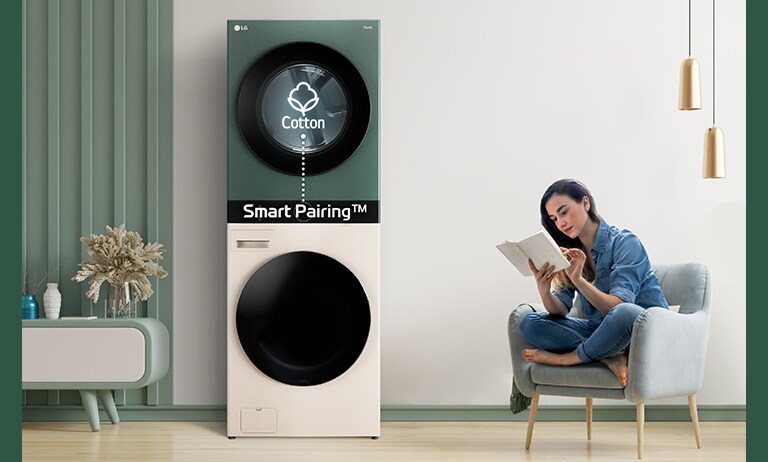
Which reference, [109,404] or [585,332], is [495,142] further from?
[109,404]

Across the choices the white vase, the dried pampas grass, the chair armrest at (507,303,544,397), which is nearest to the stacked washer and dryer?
the dried pampas grass

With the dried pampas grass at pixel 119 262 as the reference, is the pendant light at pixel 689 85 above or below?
above

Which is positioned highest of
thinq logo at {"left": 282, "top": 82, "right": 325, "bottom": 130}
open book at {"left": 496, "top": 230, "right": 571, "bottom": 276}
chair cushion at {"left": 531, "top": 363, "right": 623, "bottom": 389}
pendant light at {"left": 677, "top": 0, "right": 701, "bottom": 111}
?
pendant light at {"left": 677, "top": 0, "right": 701, "bottom": 111}

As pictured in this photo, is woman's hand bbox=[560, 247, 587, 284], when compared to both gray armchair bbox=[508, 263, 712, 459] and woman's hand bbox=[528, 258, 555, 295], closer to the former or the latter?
woman's hand bbox=[528, 258, 555, 295]

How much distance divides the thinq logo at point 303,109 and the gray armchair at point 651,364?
1.10 meters

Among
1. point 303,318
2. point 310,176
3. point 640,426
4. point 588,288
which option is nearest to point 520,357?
point 588,288

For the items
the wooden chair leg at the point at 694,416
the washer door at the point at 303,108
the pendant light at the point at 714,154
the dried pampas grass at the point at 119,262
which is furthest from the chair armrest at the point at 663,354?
the dried pampas grass at the point at 119,262

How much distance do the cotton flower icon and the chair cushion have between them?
1355mm

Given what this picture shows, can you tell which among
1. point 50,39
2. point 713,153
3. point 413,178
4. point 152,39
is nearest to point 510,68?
point 413,178

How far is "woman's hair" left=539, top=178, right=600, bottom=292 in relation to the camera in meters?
3.46

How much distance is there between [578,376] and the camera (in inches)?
128

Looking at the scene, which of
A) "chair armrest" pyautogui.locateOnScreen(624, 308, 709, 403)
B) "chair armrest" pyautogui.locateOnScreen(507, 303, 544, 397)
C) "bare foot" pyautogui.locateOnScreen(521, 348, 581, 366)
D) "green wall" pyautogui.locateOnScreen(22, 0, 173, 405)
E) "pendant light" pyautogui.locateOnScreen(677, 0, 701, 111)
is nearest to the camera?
"chair armrest" pyautogui.locateOnScreen(624, 308, 709, 403)

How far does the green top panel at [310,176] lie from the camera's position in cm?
366

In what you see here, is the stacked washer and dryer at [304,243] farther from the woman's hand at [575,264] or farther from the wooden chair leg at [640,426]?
the wooden chair leg at [640,426]
